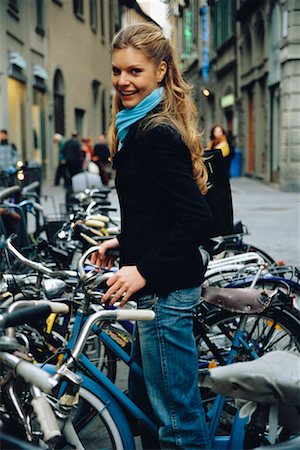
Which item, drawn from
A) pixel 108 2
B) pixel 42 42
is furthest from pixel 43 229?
pixel 108 2

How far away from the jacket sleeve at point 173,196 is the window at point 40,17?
22.6 meters

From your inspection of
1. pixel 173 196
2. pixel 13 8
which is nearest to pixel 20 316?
pixel 173 196

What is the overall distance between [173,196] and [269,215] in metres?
11.4

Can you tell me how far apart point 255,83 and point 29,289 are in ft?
77.9

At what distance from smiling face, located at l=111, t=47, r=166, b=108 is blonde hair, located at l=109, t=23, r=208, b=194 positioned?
19mm

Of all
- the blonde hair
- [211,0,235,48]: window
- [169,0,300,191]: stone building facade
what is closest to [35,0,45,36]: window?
[169,0,300,191]: stone building facade

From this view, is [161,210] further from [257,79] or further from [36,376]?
[257,79]

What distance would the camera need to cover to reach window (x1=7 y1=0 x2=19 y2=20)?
64.4 ft

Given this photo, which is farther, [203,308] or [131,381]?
[203,308]

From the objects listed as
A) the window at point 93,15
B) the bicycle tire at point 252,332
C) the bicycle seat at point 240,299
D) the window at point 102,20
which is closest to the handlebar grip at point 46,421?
the bicycle seat at point 240,299

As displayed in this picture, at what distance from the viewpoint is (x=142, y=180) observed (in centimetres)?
246

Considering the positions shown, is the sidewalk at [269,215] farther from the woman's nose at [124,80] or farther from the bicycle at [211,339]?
the woman's nose at [124,80]

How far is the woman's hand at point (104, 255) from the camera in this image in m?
2.92

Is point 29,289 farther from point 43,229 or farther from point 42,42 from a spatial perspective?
point 42,42
